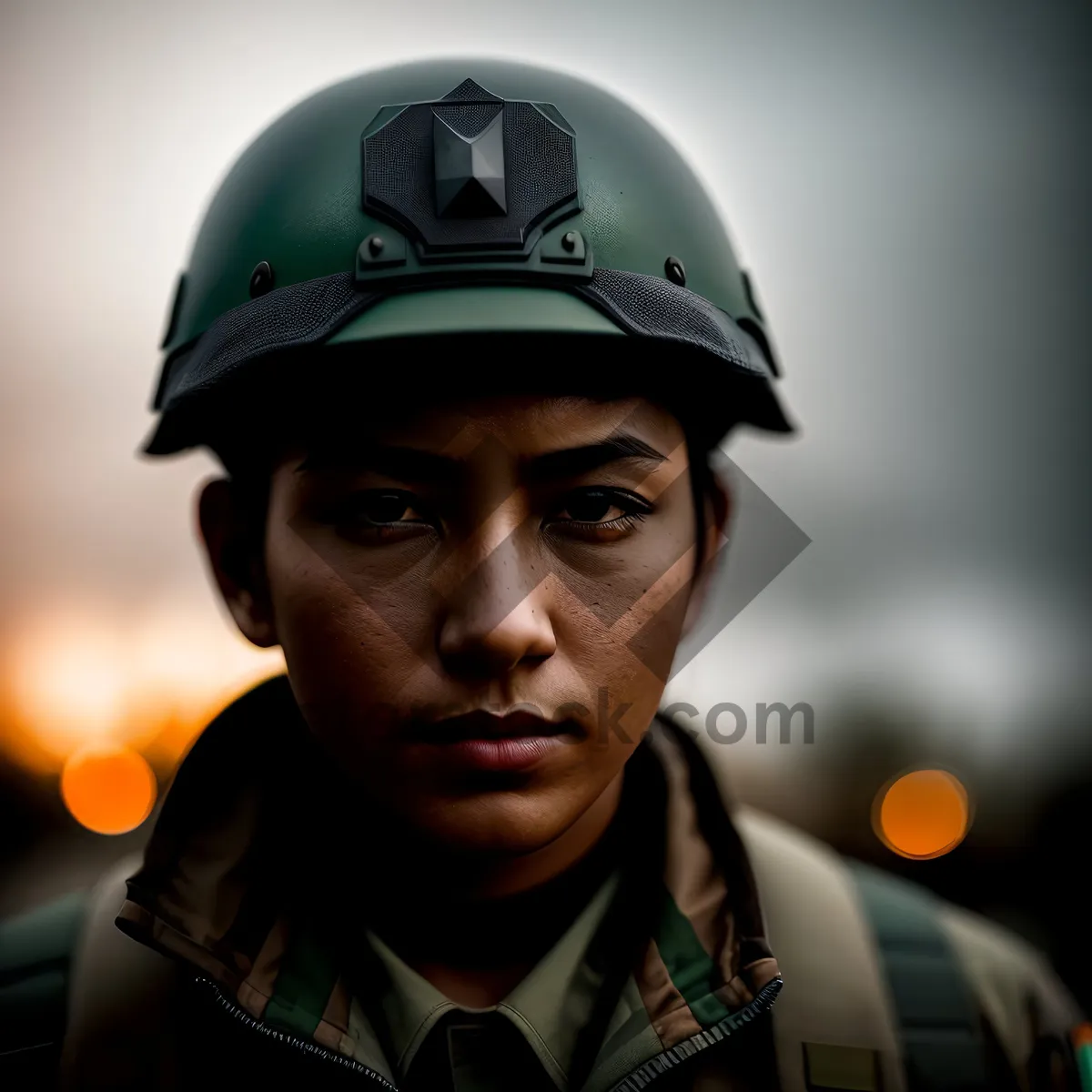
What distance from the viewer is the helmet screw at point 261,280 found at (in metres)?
1.93

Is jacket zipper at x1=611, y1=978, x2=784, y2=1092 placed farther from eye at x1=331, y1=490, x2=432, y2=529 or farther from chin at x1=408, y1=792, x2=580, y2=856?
eye at x1=331, y1=490, x2=432, y2=529

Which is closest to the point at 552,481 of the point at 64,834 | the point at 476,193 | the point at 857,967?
the point at 476,193

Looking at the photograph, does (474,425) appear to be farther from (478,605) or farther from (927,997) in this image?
(927,997)

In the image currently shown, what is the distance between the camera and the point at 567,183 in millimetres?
1882

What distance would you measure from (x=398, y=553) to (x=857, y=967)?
48.6 inches

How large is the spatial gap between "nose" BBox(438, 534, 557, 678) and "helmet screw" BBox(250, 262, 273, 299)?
680 mm

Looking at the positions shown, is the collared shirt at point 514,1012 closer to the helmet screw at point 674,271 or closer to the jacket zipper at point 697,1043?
the jacket zipper at point 697,1043

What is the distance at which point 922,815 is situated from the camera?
6.07m

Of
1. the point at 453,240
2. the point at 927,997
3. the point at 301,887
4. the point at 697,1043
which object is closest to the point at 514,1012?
the point at 697,1043

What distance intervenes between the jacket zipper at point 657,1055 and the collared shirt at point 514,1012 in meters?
0.11

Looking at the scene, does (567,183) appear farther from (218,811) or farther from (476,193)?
(218,811)

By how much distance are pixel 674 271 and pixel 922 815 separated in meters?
4.94

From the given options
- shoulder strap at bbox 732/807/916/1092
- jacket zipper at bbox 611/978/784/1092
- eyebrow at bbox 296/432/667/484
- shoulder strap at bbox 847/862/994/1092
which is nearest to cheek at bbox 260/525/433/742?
eyebrow at bbox 296/432/667/484

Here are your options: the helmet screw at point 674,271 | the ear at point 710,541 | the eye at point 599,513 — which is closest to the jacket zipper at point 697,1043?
the ear at point 710,541
